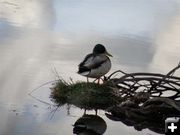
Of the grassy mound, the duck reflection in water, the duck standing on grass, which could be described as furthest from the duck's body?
the duck reflection in water

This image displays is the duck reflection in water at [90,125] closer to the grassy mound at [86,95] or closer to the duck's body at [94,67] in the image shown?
the grassy mound at [86,95]

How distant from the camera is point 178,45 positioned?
17766 mm

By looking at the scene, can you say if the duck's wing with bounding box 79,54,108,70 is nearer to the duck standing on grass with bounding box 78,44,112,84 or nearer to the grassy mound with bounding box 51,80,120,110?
the duck standing on grass with bounding box 78,44,112,84

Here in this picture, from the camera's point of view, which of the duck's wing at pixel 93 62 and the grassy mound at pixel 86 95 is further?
the duck's wing at pixel 93 62

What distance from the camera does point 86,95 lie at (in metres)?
9.61

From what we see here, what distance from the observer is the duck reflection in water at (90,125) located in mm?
7867

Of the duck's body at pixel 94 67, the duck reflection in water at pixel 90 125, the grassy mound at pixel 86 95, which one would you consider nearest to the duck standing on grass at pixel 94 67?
the duck's body at pixel 94 67

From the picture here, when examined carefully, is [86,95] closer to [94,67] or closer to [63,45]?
[94,67]

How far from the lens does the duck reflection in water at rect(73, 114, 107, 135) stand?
25.8 ft

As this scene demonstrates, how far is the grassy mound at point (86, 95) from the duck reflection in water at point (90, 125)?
0.71 metres

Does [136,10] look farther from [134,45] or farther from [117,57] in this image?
[117,57]

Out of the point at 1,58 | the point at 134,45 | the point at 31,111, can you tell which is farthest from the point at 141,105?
the point at 134,45

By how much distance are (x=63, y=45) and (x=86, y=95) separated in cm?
543

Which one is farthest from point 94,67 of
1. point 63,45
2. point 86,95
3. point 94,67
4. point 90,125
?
point 63,45
